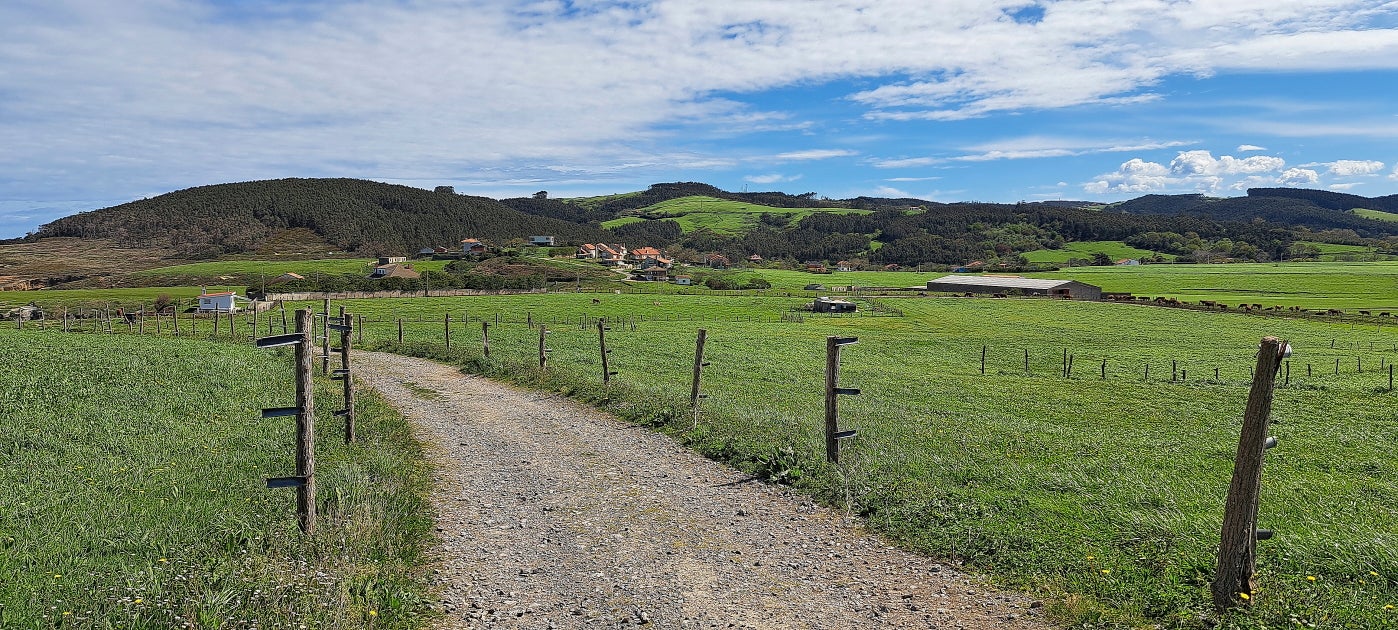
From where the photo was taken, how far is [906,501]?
1043cm

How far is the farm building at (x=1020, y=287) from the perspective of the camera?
115625mm

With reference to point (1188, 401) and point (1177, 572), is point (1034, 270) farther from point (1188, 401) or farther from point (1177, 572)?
point (1177, 572)

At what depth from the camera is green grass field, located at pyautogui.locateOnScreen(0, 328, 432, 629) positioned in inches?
255

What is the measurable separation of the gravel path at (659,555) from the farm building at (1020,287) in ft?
377

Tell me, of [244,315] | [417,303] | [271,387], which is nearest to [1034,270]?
[417,303]

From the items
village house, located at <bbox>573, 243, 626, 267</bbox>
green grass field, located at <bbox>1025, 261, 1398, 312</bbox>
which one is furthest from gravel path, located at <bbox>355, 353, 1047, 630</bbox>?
village house, located at <bbox>573, 243, 626, 267</bbox>

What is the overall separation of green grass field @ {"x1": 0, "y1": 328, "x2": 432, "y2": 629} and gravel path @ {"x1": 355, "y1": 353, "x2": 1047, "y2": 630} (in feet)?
2.33

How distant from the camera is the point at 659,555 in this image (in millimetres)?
9039

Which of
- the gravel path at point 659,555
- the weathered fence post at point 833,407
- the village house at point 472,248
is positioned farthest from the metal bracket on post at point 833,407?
the village house at point 472,248

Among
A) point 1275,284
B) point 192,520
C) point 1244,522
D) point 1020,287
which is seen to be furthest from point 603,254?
point 1244,522

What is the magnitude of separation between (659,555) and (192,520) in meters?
5.33

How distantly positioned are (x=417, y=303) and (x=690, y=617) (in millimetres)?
81536

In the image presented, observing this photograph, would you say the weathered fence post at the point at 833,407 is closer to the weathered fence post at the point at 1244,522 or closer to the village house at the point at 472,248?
the weathered fence post at the point at 1244,522

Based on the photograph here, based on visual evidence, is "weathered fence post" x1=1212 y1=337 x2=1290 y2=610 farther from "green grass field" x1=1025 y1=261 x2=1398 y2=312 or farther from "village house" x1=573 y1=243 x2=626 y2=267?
"village house" x1=573 y1=243 x2=626 y2=267
